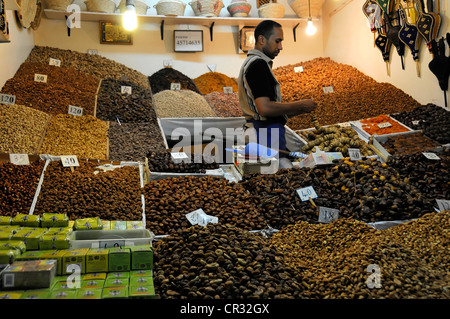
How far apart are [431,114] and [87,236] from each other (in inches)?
149

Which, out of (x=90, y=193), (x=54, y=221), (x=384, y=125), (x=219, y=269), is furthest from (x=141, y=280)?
(x=384, y=125)

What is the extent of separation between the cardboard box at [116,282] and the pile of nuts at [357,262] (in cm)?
74

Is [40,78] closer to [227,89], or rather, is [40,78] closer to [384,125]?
[227,89]

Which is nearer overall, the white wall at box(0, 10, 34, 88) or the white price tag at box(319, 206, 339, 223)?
the white price tag at box(319, 206, 339, 223)

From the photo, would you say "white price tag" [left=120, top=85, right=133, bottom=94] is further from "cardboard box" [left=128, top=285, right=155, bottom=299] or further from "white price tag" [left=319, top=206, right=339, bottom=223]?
"cardboard box" [left=128, top=285, right=155, bottom=299]

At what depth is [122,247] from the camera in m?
1.89

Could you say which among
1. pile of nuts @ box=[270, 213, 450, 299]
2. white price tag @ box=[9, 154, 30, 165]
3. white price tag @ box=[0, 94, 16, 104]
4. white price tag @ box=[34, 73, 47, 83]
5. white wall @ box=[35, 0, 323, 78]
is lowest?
pile of nuts @ box=[270, 213, 450, 299]

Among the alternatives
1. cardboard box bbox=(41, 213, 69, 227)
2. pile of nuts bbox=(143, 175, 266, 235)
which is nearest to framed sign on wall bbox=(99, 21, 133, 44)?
pile of nuts bbox=(143, 175, 266, 235)

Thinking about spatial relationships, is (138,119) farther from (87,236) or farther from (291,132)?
(87,236)

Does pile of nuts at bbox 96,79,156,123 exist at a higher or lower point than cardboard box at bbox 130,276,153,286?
higher

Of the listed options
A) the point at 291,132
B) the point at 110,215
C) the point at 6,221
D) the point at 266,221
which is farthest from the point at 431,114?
the point at 6,221

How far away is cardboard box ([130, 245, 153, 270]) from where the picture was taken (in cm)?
181

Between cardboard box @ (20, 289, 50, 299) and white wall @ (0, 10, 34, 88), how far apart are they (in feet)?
12.8

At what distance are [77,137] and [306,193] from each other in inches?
88.7
